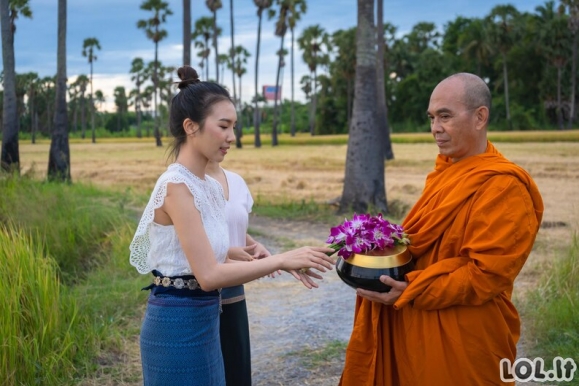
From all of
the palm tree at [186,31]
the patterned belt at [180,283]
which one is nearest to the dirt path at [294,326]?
the patterned belt at [180,283]

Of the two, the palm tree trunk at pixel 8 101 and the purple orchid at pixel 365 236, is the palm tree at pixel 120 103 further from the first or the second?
the purple orchid at pixel 365 236

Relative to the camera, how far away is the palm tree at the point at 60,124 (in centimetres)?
1794

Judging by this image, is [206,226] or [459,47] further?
[459,47]

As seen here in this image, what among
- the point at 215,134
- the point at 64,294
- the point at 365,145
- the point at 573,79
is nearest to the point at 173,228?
the point at 215,134

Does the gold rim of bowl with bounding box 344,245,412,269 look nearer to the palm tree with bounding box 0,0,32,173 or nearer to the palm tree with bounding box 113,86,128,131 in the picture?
the palm tree with bounding box 0,0,32,173

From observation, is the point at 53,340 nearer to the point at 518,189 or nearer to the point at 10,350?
the point at 10,350

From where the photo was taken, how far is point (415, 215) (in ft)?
10.6

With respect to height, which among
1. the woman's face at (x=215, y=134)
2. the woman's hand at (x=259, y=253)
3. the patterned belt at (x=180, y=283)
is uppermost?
the woman's face at (x=215, y=134)

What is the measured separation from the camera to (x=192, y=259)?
2465mm

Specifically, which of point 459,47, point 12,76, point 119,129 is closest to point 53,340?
point 12,76

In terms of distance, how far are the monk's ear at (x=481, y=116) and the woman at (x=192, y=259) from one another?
Answer: 0.99 m

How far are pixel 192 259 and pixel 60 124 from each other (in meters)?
17.2

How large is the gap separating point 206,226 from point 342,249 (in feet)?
2.47

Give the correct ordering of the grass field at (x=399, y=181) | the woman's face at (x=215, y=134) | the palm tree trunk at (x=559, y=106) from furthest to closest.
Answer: the palm tree trunk at (x=559, y=106) → the grass field at (x=399, y=181) → the woman's face at (x=215, y=134)
